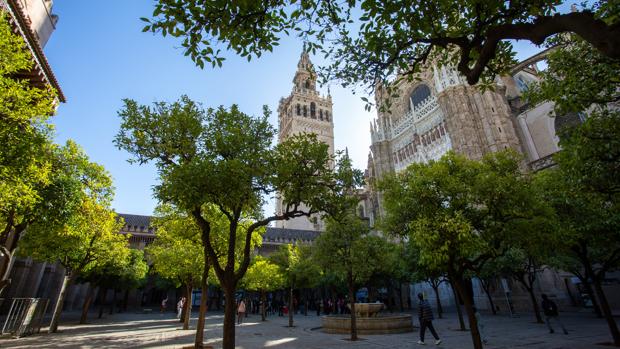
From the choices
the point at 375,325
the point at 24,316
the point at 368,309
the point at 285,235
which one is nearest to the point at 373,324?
the point at 375,325

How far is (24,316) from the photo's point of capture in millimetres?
13977

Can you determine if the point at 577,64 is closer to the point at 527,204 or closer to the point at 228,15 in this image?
the point at 527,204

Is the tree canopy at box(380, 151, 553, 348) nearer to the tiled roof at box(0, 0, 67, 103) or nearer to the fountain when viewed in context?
the fountain

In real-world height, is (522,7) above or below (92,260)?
above

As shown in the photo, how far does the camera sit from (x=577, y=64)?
8031 mm

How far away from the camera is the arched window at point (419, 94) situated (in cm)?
4181

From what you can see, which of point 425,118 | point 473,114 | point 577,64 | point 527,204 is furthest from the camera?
point 425,118

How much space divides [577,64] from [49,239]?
766 inches

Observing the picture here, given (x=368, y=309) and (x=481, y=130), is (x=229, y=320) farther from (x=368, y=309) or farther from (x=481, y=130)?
(x=481, y=130)

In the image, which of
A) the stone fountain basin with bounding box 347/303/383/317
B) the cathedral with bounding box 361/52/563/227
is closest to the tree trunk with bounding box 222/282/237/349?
the stone fountain basin with bounding box 347/303/383/317

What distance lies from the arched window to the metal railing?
135ft

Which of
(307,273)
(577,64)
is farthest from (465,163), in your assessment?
(307,273)

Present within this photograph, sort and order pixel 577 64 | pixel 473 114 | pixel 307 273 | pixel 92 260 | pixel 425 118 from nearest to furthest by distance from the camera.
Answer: pixel 577 64
pixel 92 260
pixel 307 273
pixel 473 114
pixel 425 118

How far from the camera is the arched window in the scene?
137ft
